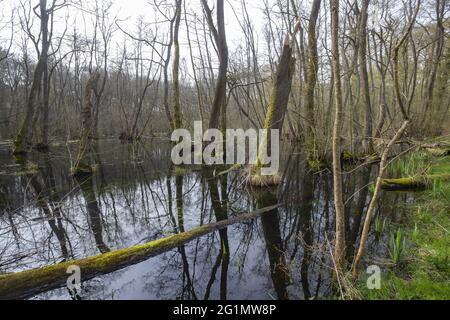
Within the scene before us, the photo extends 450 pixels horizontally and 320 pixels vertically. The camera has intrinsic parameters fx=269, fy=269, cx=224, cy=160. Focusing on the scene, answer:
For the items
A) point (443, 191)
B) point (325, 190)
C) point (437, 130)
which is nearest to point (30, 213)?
point (325, 190)

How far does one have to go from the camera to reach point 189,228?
201 inches

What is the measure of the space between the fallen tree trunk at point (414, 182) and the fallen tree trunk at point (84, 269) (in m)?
5.17

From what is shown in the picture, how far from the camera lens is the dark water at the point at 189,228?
3355 millimetres

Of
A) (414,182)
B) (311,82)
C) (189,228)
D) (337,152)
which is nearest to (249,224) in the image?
(189,228)

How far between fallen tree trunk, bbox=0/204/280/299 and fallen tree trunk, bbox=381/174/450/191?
5.17 metres

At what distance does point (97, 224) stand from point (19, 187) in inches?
194

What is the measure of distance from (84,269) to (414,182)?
24.0ft

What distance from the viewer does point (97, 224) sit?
5.39m

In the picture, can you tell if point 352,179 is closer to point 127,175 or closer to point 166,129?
point 127,175

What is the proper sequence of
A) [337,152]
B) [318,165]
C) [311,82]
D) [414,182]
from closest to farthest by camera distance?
[337,152], [414,182], [311,82], [318,165]

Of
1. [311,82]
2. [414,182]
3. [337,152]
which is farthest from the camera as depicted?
[311,82]

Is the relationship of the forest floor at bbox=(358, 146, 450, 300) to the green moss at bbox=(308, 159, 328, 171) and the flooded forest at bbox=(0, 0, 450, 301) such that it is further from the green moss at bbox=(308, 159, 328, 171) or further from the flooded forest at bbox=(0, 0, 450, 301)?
the green moss at bbox=(308, 159, 328, 171)

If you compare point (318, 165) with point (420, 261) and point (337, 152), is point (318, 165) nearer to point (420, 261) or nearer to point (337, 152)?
point (420, 261)
